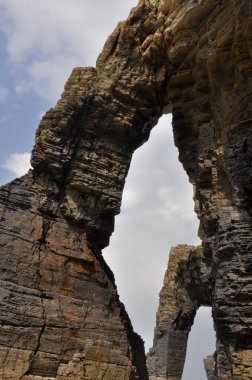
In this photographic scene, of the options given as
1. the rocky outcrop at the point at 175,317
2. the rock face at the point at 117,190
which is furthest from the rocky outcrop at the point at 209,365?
the rock face at the point at 117,190

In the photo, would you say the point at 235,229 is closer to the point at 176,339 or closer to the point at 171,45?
the point at 171,45

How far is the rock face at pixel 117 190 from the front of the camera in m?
14.3

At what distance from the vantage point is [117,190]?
18.9m

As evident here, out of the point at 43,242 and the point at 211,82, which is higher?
the point at 211,82

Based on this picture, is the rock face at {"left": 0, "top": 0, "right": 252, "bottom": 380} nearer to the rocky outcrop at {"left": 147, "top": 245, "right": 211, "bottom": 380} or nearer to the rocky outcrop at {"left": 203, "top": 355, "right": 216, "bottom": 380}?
the rocky outcrop at {"left": 147, "top": 245, "right": 211, "bottom": 380}

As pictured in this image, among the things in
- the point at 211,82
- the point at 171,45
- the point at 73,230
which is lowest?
the point at 73,230

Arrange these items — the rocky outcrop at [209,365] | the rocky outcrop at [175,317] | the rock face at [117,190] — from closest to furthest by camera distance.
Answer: the rock face at [117,190]
the rocky outcrop at [175,317]
the rocky outcrop at [209,365]

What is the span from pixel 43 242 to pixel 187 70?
1058 centimetres

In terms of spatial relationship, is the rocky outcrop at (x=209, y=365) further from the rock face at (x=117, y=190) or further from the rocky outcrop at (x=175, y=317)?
the rock face at (x=117, y=190)

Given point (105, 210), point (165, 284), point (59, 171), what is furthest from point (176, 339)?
point (59, 171)

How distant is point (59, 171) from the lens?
18.2 m

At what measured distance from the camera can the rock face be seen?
46.8 feet

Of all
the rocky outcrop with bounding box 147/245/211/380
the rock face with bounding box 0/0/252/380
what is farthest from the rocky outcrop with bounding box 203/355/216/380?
the rock face with bounding box 0/0/252/380

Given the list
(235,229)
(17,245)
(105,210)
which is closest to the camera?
(235,229)
